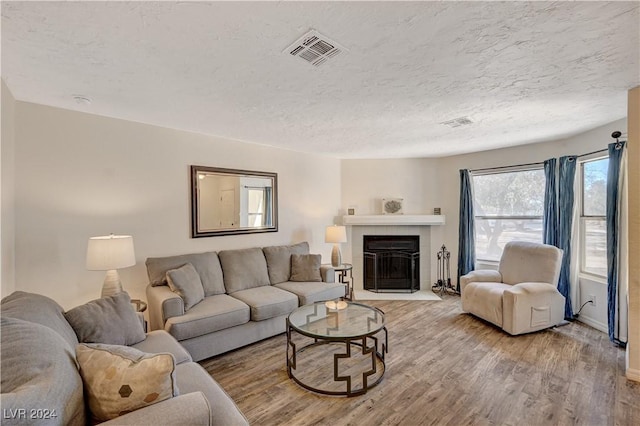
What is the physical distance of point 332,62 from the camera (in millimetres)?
1872

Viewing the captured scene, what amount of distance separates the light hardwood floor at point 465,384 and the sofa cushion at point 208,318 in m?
0.36

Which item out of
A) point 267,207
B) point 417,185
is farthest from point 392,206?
point 267,207

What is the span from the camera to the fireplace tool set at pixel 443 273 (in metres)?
5.13

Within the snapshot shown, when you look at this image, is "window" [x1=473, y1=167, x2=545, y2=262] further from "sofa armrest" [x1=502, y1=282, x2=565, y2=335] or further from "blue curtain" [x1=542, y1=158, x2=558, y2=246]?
"sofa armrest" [x1=502, y1=282, x2=565, y2=335]

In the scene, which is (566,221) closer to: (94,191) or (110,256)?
(110,256)

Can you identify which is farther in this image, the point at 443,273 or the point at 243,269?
the point at 443,273

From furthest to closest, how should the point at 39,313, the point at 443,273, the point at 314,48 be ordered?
the point at 443,273, the point at 314,48, the point at 39,313

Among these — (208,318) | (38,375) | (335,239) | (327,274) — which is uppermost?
(335,239)

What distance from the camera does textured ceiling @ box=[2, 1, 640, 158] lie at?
55.7 inches

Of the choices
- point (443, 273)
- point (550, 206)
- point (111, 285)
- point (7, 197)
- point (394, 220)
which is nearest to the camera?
point (7, 197)

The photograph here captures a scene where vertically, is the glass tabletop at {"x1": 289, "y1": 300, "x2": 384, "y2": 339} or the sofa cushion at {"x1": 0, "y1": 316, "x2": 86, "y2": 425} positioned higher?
the sofa cushion at {"x1": 0, "y1": 316, "x2": 86, "y2": 425}

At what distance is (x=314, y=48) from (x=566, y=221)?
12.9 feet

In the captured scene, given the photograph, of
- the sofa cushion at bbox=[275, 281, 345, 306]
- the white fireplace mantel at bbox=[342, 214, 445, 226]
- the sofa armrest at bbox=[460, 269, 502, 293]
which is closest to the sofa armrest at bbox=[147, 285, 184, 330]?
the sofa cushion at bbox=[275, 281, 345, 306]

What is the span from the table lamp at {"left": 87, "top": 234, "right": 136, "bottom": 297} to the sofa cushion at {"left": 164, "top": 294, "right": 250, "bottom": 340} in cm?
62
